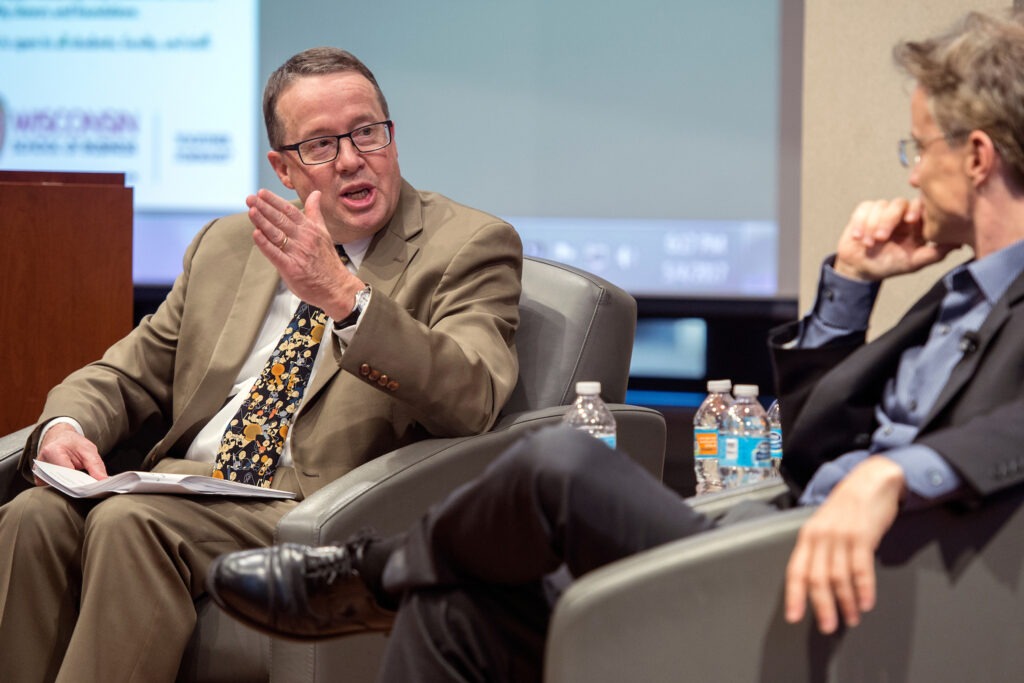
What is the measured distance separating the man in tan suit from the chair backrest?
0.41 feet

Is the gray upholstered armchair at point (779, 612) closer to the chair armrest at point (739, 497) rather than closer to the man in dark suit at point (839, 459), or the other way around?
the man in dark suit at point (839, 459)

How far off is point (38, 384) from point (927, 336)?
6.99ft

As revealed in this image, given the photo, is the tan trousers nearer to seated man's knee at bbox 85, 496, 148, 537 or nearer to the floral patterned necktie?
seated man's knee at bbox 85, 496, 148, 537

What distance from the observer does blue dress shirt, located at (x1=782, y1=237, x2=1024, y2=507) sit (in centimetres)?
169

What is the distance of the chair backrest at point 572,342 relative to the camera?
2678 millimetres

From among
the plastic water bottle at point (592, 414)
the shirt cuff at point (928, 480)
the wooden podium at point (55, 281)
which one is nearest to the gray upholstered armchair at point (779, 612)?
the shirt cuff at point (928, 480)

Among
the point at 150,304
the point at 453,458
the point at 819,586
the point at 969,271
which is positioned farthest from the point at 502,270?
the point at 150,304

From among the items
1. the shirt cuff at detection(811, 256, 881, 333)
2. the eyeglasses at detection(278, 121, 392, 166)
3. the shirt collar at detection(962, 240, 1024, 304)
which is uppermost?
the eyeglasses at detection(278, 121, 392, 166)

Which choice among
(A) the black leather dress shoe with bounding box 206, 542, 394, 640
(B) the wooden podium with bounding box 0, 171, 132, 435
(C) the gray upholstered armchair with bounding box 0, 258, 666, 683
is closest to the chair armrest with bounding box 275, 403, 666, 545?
(C) the gray upholstered armchair with bounding box 0, 258, 666, 683

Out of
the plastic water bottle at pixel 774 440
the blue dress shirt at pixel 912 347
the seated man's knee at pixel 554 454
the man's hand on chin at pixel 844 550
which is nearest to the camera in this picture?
the man's hand on chin at pixel 844 550

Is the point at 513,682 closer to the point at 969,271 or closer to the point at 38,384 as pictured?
the point at 969,271

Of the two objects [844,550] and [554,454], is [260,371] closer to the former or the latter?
[554,454]

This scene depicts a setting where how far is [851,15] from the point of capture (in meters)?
3.88

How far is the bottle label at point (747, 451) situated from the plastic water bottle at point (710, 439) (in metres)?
0.03
